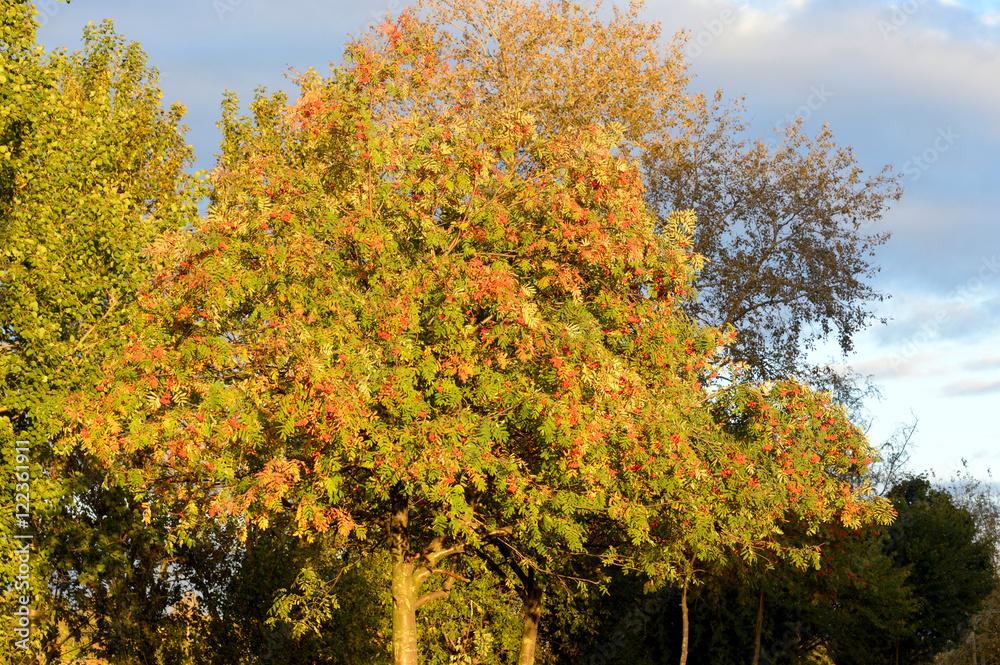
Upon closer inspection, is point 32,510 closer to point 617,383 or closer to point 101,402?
point 101,402

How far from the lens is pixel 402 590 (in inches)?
599

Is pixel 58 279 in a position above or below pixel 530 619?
above

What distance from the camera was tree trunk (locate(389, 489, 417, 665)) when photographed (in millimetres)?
15078

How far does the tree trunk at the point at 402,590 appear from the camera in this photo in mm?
15078
